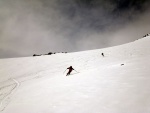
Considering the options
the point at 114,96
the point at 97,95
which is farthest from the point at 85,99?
the point at 114,96

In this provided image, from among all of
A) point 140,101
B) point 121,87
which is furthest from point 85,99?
point 140,101

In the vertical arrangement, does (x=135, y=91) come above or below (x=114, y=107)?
above

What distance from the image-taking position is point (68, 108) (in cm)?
703

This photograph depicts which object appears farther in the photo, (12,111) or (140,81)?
(12,111)

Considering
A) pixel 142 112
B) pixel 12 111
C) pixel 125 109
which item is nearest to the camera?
pixel 142 112

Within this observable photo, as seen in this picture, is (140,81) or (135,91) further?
(140,81)

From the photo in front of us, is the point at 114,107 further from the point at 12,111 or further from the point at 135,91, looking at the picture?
the point at 12,111

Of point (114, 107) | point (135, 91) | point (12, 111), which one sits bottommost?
point (12, 111)

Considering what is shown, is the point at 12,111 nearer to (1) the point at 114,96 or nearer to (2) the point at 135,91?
(1) the point at 114,96

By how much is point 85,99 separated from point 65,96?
156 cm

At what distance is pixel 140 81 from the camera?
7984 millimetres

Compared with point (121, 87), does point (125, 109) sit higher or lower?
lower

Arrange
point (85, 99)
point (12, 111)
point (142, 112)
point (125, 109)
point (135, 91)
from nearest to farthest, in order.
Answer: point (142, 112) < point (125, 109) < point (135, 91) < point (85, 99) < point (12, 111)

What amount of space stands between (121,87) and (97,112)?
241cm
